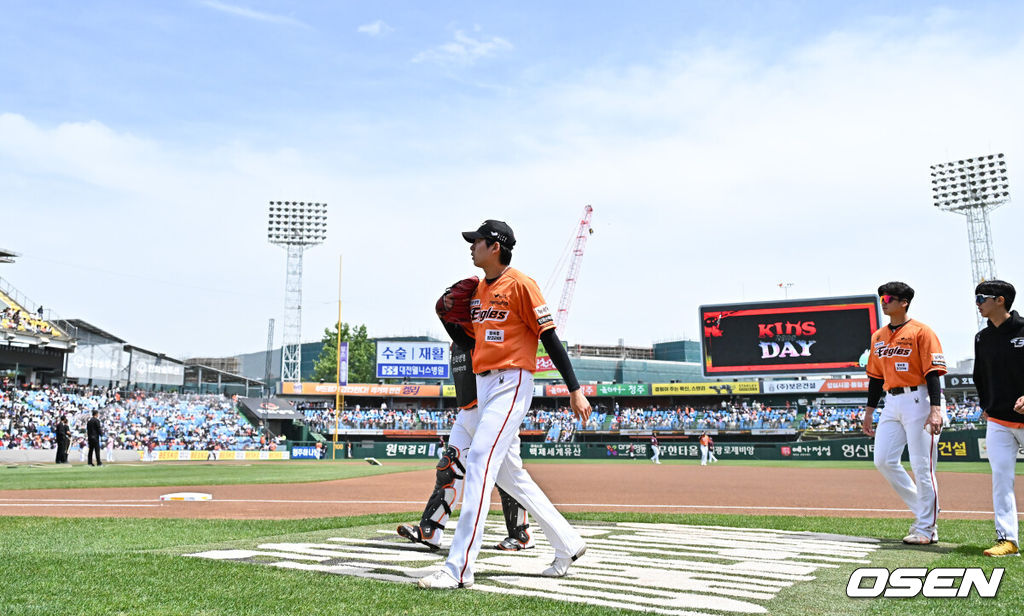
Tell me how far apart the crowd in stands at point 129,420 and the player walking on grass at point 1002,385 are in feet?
120

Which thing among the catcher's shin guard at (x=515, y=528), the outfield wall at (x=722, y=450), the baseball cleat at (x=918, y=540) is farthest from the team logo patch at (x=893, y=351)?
the outfield wall at (x=722, y=450)

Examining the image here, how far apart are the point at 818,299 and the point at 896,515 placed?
3971 centimetres

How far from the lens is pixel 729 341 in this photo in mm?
48156

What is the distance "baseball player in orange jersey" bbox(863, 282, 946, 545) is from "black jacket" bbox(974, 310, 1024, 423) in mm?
376

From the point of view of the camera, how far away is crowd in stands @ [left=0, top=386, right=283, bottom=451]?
34750 mm

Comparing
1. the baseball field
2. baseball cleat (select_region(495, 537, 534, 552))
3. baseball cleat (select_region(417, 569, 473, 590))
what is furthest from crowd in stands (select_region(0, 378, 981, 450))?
baseball cleat (select_region(417, 569, 473, 590))

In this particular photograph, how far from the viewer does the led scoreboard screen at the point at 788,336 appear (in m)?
46.2

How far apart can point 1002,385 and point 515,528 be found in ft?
13.8

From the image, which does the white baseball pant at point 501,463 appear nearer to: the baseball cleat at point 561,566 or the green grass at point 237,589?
the baseball cleat at point 561,566

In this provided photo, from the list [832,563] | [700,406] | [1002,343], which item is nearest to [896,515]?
[1002,343]

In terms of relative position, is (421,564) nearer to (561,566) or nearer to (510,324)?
(561,566)

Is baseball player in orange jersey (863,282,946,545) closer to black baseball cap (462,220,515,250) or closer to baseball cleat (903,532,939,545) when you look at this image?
baseball cleat (903,532,939,545)

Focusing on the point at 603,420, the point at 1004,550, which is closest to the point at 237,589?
the point at 1004,550

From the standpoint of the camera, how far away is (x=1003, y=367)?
19.7 feet
